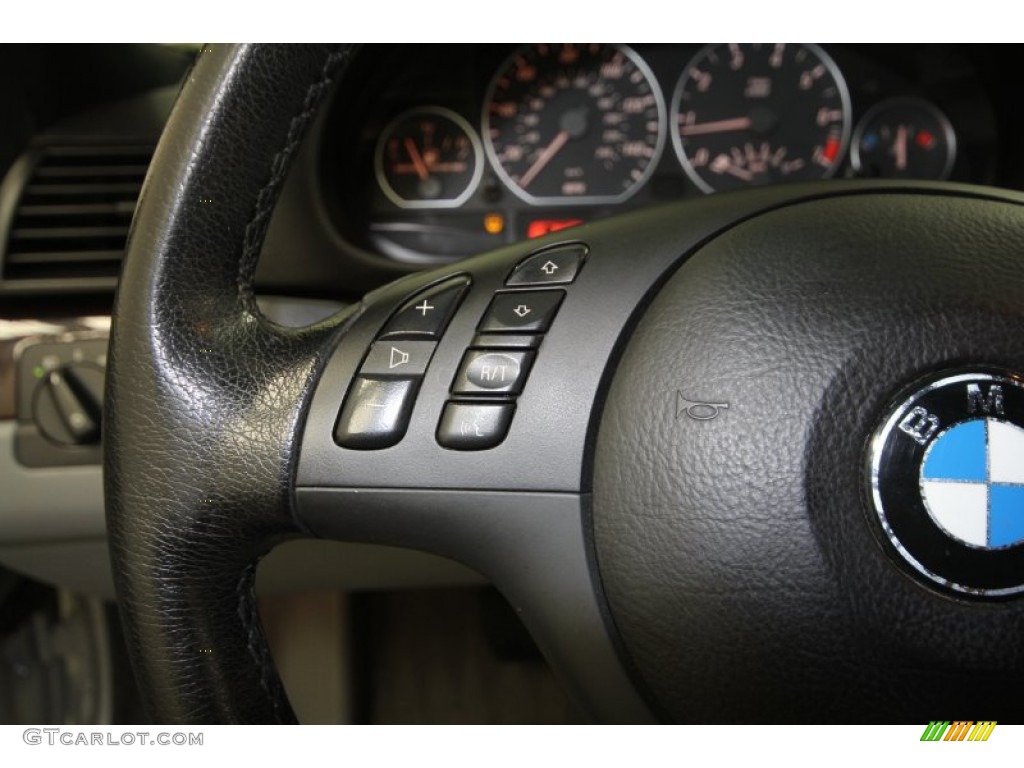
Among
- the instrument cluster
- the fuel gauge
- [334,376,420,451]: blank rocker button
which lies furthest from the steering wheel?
the fuel gauge

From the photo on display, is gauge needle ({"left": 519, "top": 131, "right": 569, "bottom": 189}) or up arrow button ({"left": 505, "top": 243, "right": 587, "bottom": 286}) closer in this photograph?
up arrow button ({"left": 505, "top": 243, "right": 587, "bottom": 286})

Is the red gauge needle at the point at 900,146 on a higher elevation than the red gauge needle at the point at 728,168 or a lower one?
higher

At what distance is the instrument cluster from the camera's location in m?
1.06

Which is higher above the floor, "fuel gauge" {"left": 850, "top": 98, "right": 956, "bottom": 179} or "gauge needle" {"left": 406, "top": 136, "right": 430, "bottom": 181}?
"fuel gauge" {"left": 850, "top": 98, "right": 956, "bottom": 179}

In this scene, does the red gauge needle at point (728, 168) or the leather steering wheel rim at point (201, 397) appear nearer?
the leather steering wheel rim at point (201, 397)

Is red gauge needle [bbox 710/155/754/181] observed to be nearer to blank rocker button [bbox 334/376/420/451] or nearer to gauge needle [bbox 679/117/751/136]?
gauge needle [bbox 679/117/751/136]

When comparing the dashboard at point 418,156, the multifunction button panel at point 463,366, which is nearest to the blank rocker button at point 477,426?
the multifunction button panel at point 463,366

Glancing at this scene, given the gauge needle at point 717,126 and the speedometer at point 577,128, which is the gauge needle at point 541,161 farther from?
the gauge needle at point 717,126

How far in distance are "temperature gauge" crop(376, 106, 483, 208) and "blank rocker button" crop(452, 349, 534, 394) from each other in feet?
2.03

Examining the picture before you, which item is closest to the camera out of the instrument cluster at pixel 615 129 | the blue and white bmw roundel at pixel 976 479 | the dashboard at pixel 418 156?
the blue and white bmw roundel at pixel 976 479

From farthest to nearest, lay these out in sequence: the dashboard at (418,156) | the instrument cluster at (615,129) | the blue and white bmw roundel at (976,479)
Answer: the instrument cluster at (615,129), the dashboard at (418,156), the blue and white bmw roundel at (976,479)

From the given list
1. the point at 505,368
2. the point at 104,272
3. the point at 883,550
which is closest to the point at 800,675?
the point at 883,550

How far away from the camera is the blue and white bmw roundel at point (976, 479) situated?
45 cm

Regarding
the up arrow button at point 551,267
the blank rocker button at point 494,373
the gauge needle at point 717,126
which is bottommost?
the blank rocker button at point 494,373
